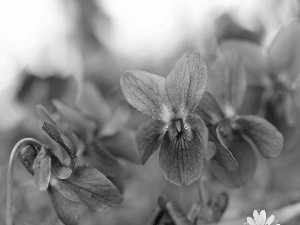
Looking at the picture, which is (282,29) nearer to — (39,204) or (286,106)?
(286,106)

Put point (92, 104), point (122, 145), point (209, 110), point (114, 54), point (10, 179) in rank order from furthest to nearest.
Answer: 1. point (114, 54)
2. point (92, 104)
3. point (122, 145)
4. point (209, 110)
5. point (10, 179)

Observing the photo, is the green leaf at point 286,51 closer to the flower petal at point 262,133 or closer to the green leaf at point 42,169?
the flower petal at point 262,133

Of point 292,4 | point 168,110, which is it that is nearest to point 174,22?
point 292,4

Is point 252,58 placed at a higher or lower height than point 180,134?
higher

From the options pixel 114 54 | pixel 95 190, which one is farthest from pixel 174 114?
pixel 114 54

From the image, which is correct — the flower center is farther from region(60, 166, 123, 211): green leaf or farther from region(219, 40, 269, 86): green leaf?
region(219, 40, 269, 86): green leaf

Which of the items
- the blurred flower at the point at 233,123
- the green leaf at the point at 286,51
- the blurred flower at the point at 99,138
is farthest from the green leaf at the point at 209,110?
the green leaf at the point at 286,51

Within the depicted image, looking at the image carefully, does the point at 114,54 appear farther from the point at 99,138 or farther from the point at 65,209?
the point at 65,209
